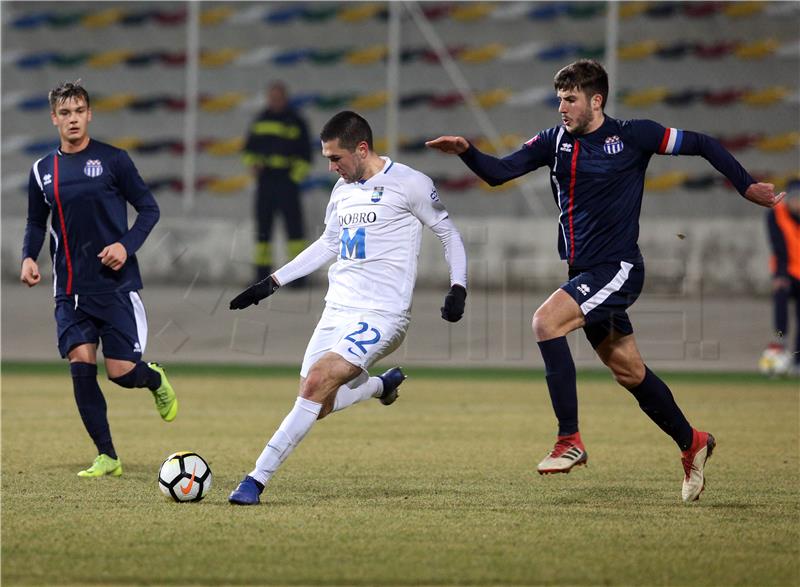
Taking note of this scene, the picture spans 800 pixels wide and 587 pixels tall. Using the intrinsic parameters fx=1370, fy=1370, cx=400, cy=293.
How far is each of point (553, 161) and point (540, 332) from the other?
3.26 feet

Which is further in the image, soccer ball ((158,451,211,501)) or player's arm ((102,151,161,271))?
Result: player's arm ((102,151,161,271))

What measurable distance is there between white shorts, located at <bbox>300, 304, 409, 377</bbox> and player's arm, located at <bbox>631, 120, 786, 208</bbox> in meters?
1.66

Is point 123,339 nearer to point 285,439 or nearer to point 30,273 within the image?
point 30,273

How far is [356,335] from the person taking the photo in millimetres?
7199

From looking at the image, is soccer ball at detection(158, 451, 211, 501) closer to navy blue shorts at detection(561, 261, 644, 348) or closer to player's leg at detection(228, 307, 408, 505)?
player's leg at detection(228, 307, 408, 505)

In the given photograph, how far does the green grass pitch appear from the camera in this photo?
5398mm

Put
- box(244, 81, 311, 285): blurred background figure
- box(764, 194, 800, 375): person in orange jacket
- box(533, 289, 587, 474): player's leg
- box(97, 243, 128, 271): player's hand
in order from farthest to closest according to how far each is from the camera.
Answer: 1. box(244, 81, 311, 285): blurred background figure
2. box(764, 194, 800, 375): person in orange jacket
3. box(97, 243, 128, 271): player's hand
4. box(533, 289, 587, 474): player's leg

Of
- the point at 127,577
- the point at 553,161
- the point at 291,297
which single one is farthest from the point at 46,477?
the point at 291,297

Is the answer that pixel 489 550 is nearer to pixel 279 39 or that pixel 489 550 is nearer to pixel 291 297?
pixel 291 297

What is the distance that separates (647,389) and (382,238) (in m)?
1.67

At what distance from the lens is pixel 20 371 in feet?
49.6

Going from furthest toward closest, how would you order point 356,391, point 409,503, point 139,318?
point 139,318
point 356,391
point 409,503

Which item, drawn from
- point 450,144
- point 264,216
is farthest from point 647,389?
point 264,216

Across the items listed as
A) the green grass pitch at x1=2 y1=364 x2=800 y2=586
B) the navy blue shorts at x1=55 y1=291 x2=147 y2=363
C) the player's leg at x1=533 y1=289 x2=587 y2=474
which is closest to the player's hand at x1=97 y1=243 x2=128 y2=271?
the navy blue shorts at x1=55 y1=291 x2=147 y2=363
